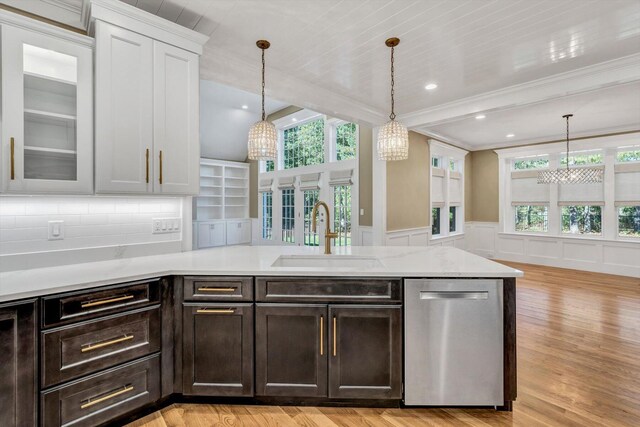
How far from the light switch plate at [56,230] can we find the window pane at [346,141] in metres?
4.64

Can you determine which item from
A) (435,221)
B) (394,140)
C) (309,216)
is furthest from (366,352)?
(435,221)

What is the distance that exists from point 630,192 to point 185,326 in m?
7.57

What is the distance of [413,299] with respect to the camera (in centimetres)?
188

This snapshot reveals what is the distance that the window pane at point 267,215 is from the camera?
8391 mm

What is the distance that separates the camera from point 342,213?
614cm

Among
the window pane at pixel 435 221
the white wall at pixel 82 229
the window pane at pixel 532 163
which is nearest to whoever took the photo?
the white wall at pixel 82 229

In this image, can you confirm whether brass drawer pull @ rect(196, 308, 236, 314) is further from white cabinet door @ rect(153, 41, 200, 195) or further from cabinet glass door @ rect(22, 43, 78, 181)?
cabinet glass door @ rect(22, 43, 78, 181)

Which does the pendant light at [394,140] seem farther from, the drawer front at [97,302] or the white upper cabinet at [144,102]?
the drawer front at [97,302]

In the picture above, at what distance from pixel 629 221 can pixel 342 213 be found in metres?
5.27

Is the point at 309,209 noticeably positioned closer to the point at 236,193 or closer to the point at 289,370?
the point at 236,193

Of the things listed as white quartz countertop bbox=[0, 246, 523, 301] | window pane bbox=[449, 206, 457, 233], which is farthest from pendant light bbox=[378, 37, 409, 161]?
window pane bbox=[449, 206, 457, 233]

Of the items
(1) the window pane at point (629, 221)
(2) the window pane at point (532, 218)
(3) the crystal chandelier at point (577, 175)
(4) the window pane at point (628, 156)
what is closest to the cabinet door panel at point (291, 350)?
(3) the crystal chandelier at point (577, 175)

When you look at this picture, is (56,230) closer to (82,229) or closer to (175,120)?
(82,229)

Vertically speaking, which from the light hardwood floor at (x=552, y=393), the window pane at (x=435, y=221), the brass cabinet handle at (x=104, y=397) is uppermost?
the window pane at (x=435, y=221)
